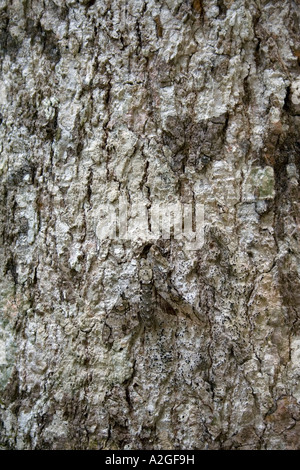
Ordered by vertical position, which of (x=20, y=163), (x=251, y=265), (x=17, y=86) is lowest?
(x=251, y=265)

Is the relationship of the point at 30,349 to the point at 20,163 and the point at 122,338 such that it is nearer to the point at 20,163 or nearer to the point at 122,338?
the point at 122,338

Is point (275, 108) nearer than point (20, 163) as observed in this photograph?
Yes

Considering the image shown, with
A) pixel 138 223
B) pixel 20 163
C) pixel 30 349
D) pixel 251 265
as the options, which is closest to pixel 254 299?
pixel 251 265

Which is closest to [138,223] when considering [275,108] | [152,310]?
[152,310]

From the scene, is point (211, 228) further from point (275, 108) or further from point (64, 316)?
point (64, 316)

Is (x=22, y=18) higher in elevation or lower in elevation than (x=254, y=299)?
higher

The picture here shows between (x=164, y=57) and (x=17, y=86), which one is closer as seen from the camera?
(x=164, y=57)
